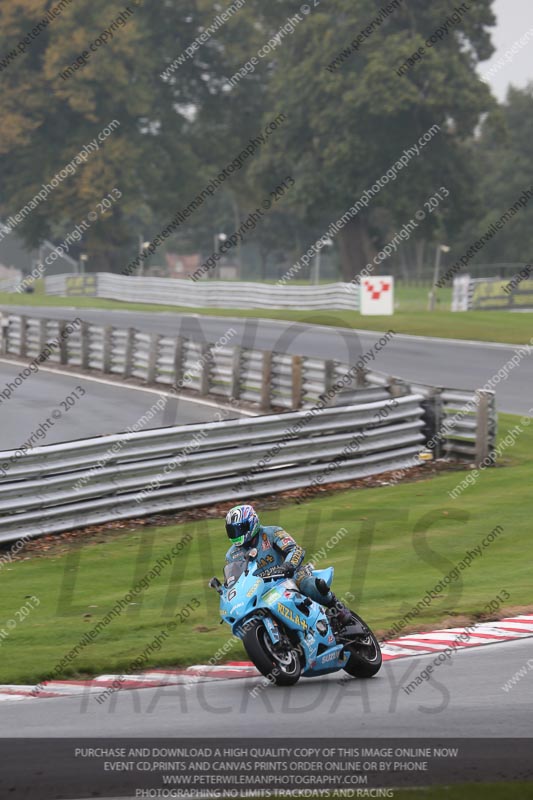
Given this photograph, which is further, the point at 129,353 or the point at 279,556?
the point at 129,353

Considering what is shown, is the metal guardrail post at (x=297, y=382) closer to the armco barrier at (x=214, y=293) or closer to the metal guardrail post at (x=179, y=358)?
the metal guardrail post at (x=179, y=358)

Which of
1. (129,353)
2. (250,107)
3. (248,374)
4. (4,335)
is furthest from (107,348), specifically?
(250,107)

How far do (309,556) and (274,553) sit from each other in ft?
12.9

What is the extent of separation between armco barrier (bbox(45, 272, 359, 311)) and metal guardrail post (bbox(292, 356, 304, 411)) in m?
22.9

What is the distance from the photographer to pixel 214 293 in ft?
170

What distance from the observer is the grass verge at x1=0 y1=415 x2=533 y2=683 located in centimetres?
978

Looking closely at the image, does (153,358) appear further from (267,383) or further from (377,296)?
(377,296)

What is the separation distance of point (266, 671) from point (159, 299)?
4793cm

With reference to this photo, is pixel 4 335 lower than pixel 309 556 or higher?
lower

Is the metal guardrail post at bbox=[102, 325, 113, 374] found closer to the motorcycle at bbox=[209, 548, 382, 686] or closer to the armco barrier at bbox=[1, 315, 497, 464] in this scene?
the armco barrier at bbox=[1, 315, 497, 464]

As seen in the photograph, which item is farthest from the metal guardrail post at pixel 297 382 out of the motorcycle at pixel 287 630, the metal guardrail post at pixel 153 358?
the motorcycle at pixel 287 630

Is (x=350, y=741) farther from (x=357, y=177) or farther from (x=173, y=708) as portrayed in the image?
(x=357, y=177)

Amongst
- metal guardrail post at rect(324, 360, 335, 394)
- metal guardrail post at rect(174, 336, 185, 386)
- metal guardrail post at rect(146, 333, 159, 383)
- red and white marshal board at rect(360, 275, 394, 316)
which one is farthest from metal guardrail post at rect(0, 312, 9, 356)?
metal guardrail post at rect(324, 360, 335, 394)

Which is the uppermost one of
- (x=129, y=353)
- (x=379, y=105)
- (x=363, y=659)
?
(x=379, y=105)
